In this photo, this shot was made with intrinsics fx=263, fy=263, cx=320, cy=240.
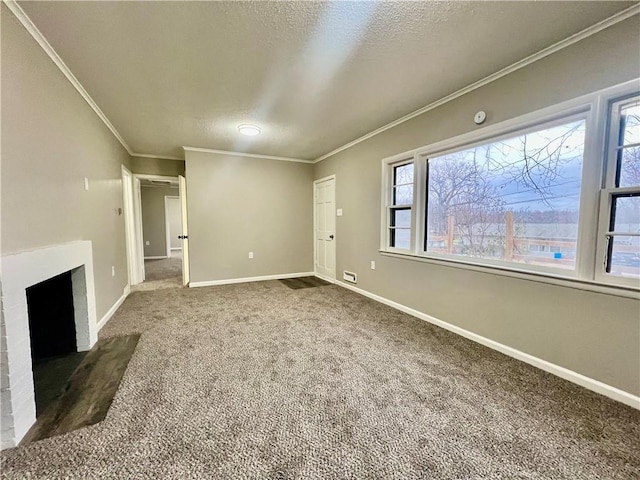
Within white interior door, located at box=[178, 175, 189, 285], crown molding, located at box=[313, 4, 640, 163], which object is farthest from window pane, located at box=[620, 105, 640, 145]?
white interior door, located at box=[178, 175, 189, 285]

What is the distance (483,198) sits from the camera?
8.30 ft

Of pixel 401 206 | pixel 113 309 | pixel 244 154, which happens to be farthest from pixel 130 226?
pixel 401 206

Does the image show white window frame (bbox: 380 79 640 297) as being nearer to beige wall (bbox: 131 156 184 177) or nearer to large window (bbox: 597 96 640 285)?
large window (bbox: 597 96 640 285)

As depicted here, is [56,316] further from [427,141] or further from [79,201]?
[427,141]

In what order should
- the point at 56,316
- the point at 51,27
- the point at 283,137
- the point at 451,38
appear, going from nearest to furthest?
1. the point at 51,27
2. the point at 451,38
3. the point at 56,316
4. the point at 283,137

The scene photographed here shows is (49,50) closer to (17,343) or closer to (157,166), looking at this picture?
(17,343)

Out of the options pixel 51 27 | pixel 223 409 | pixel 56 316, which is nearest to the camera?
pixel 223 409

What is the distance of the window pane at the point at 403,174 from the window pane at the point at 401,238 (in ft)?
2.03

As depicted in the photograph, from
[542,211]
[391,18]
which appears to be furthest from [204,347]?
[542,211]

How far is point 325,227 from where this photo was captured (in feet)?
16.6

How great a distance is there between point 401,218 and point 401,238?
26cm

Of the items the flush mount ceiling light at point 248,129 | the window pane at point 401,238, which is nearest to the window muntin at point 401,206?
the window pane at point 401,238

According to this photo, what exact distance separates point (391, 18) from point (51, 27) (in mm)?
2165

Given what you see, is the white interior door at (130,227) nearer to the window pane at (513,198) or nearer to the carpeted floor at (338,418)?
the carpeted floor at (338,418)
